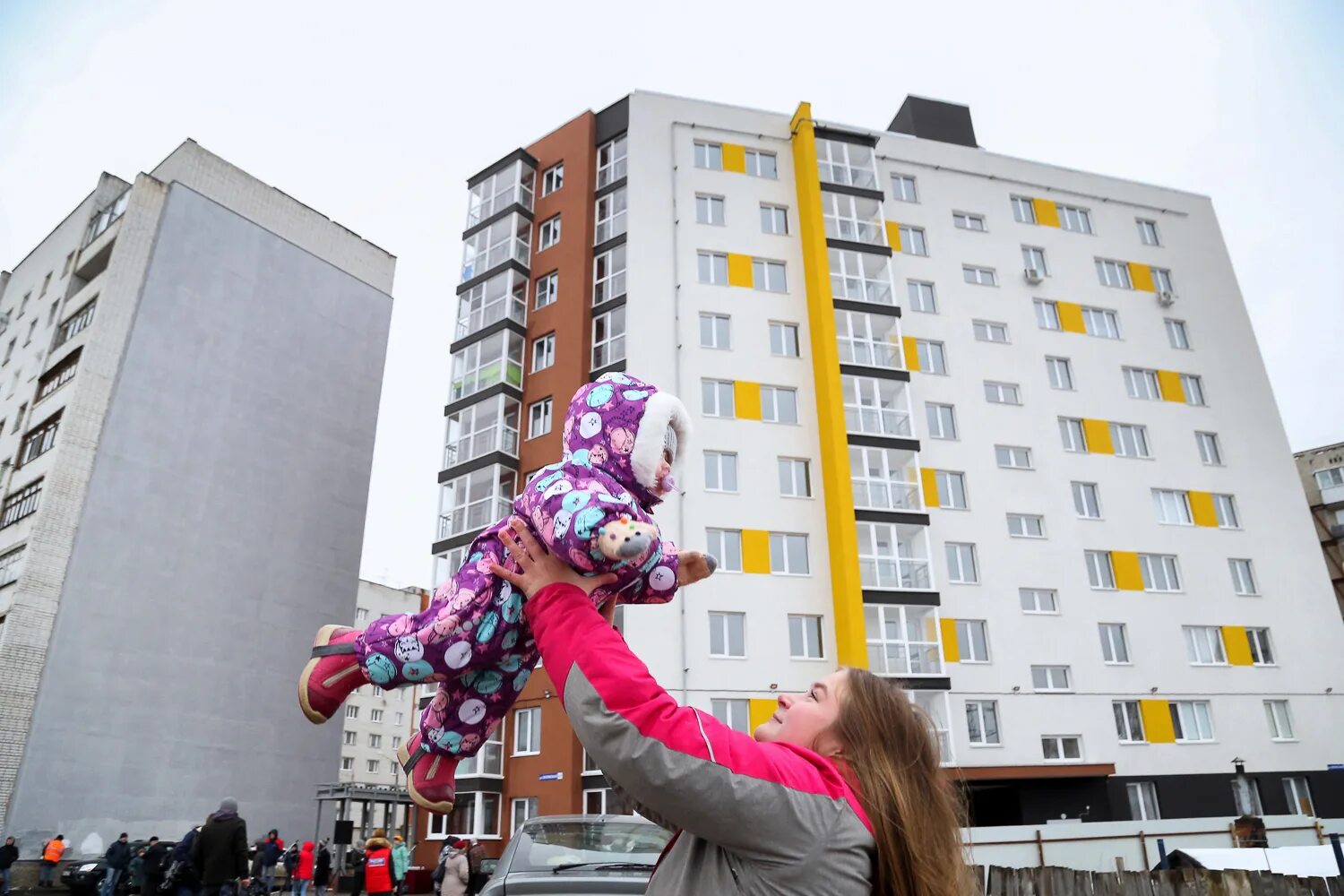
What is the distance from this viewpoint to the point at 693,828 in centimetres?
200

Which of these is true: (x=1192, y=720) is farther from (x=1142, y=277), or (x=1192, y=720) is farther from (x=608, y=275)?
(x=608, y=275)

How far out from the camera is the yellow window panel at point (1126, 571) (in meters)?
31.1

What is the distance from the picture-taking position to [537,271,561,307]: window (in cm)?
3369

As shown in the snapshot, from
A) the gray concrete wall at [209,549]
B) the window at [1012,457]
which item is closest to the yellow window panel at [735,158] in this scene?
the window at [1012,457]

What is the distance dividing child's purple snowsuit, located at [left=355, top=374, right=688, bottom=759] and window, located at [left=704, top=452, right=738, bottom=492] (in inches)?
981

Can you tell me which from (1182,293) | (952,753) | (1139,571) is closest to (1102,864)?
(952,753)

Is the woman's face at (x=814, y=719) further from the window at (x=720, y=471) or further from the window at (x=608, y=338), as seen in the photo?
the window at (x=608, y=338)

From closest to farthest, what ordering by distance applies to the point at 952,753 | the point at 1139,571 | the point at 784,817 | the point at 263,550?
the point at 784,817 < the point at 952,753 < the point at 1139,571 < the point at 263,550

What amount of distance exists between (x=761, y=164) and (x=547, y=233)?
8298mm

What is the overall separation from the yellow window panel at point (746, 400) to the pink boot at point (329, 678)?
26.5 m

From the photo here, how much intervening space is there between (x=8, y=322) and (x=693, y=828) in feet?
163

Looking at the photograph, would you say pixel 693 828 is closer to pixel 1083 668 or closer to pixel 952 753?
pixel 952 753

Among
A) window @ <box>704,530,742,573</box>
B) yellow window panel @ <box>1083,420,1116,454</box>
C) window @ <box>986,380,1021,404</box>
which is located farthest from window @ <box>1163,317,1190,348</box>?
window @ <box>704,530,742,573</box>

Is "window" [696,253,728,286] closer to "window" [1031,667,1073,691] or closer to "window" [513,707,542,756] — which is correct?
"window" [513,707,542,756]
